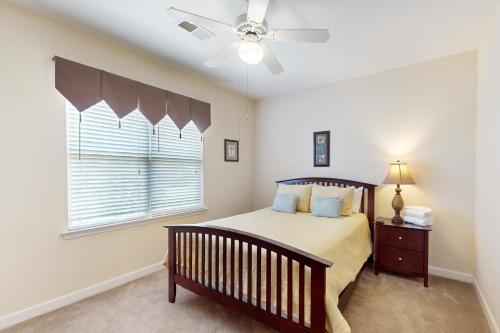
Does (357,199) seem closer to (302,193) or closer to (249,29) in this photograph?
(302,193)

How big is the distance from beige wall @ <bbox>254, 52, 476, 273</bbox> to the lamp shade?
0.24 meters

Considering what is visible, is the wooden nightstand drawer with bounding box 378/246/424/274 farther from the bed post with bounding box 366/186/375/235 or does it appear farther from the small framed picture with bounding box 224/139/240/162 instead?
the small framed picture with bounding box 224/139/240/162

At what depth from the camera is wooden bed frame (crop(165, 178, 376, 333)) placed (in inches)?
58.6

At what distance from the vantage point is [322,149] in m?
3.77

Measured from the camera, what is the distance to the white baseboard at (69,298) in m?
1.96

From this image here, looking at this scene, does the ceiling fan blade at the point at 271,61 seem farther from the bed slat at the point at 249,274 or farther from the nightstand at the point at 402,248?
the nightstand at the point at 402,248

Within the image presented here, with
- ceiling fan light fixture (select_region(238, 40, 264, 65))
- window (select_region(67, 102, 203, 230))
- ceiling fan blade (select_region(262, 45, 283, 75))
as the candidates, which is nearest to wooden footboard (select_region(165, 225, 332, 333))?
window (select_region(67, 102, 203, 230))

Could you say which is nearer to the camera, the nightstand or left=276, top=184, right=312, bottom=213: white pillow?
the nightstand

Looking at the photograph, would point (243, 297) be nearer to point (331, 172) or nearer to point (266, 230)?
point (266, 230)

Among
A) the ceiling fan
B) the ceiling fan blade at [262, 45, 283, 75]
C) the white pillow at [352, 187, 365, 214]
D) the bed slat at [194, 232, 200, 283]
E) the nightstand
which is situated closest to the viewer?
the ceiling fan

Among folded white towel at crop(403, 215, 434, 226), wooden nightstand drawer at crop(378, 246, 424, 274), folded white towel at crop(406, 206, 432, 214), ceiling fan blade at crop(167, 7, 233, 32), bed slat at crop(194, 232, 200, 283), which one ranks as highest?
ceiling fan blade at crop(167, 7, 233, 32)

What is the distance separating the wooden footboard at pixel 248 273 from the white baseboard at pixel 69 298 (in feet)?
2.41

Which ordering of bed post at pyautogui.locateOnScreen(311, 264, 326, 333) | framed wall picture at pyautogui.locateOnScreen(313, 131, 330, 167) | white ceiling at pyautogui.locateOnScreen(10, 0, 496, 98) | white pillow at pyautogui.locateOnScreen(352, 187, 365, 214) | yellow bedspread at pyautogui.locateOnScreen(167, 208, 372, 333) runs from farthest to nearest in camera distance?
framed wall picture at pyautogui.locateOnScreen(313, 131, 330, 167) → white pillow at pyautogui.locateOnScreen(352, 187, 365, 214) → white ceiling at pyautogui.locateOnScreen(10, 0, 496, 98) → yellow bedspread at pyautogui.locateOnScreen(167, 208, 372, 333) → bed post at pyautogui.locateOnScreen(311, 264, 326, 333)

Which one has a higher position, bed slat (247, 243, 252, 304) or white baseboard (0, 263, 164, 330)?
bed slat (247, 243, 252, 304)
